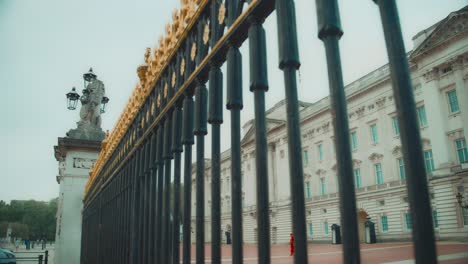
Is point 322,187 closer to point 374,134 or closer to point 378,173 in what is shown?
point 378,173

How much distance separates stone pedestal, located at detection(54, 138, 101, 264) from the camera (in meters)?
7.76

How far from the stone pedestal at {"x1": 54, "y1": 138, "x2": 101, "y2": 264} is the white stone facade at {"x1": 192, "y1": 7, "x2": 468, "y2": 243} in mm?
14095

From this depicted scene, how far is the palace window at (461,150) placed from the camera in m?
27.3

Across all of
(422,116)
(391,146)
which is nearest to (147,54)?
(422,116)

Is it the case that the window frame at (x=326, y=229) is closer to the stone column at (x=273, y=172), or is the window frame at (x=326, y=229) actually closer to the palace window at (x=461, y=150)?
the stone column at (x=273, y=172)

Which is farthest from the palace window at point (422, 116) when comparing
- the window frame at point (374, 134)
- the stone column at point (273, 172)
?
the stone column at point (273, 172)

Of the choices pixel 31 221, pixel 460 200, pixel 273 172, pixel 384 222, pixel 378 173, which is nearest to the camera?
pixel 460 200

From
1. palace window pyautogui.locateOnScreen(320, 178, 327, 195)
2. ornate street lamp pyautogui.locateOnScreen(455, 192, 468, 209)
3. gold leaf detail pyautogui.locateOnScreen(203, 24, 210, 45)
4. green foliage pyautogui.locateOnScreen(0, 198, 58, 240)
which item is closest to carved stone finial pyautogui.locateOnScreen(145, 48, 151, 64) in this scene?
gold leaf detail pyautogui.locateOnScreen(203, 24, 210, 45)

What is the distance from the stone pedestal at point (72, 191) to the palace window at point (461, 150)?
2770 centimetres

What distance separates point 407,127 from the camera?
3.08ft

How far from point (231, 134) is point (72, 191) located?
7536 mm

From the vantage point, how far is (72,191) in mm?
8219

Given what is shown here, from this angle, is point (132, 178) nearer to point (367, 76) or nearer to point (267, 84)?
point (267, 84)

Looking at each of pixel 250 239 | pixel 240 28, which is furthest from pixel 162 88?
pixel 250 239
